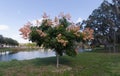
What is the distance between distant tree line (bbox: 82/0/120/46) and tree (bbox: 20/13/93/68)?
25699mm

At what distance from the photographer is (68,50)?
1375cm

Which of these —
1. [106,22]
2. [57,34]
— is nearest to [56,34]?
[57,34]

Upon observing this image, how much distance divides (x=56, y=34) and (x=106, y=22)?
2874cm

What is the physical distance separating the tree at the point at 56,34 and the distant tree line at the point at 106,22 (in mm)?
25699

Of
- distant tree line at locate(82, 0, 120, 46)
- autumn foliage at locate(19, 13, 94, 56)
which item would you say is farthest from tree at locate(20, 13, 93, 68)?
distant tree line at locate(82, 0, 120, 46)

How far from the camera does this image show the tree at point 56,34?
13.1 meters

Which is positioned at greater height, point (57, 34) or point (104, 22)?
point (104, 22)

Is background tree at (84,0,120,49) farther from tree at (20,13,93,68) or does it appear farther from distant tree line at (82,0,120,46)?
tree at (20,13,93,68)

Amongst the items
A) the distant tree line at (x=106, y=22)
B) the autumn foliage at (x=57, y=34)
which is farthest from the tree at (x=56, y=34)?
the distant tree line at (x=106, y=22)

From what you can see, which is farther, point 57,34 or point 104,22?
point 104,22

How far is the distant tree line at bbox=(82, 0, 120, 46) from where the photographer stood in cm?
3922

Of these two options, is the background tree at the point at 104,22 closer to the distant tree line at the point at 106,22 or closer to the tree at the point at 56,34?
the distant tree line at the point at 106,22

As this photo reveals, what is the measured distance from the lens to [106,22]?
40.6 m

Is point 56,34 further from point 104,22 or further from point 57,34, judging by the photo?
point 104,22
